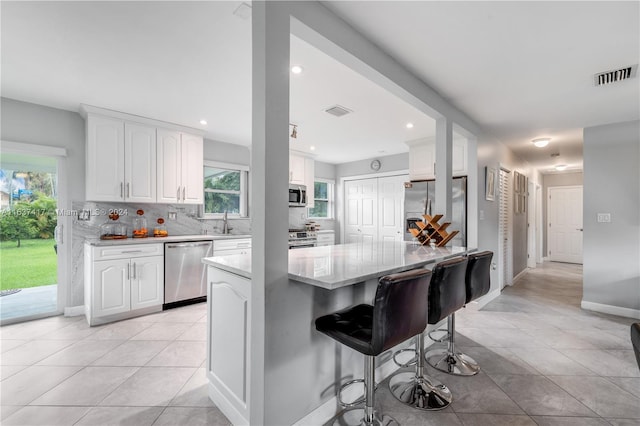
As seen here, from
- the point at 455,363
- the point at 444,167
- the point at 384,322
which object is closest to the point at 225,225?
the point at 444,167

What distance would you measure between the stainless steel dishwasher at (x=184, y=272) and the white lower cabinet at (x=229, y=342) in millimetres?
2095

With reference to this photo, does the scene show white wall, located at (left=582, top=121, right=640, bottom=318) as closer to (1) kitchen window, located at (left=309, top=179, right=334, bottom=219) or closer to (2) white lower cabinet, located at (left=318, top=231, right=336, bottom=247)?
(2) white lower cabinet, located at (left=318, top=231, right=336, bottom=247)

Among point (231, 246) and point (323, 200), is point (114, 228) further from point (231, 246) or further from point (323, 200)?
point (323, 200)

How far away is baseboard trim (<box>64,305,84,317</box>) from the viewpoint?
136 inches

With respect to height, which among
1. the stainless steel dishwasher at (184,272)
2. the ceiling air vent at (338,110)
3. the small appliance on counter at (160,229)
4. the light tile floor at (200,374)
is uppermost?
the ceiling air vent at (338,110)

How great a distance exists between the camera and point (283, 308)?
1471 millimetres

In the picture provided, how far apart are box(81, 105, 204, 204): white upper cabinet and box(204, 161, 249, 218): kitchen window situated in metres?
0.49

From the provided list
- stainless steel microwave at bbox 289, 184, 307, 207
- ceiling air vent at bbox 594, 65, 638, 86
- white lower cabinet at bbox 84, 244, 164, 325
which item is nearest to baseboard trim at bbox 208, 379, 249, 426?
white lower cabinet at bbox 84, 244, 164, 325

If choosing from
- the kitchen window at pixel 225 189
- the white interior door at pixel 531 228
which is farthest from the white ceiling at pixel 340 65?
the white interior door at pixel 531 228

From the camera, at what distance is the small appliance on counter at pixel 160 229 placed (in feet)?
13.2

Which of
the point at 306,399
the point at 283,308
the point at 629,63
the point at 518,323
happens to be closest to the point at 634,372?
the point at 518,323

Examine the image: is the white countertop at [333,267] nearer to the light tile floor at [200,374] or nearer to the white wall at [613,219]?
A: the light tile floor at [200,374]

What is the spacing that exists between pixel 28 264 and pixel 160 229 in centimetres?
144

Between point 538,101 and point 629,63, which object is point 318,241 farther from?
point 629,63
